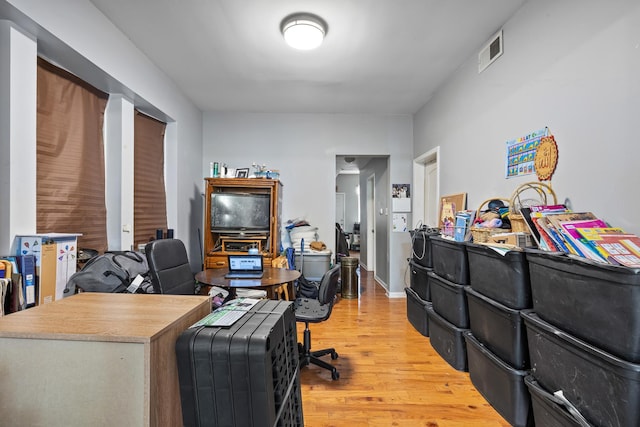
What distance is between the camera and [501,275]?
5.80 ft

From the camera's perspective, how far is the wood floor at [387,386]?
1821mm

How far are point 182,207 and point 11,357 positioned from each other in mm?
3211

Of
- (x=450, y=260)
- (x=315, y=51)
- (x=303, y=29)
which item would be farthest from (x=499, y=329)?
(x=315, y=51)

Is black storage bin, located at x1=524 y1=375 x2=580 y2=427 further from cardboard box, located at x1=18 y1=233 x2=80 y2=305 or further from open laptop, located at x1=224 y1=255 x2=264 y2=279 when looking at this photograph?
cardboard box, located at x1=18 y1=233 x2=80 y2=305

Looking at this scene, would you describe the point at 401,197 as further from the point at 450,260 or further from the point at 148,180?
the point at 148,180

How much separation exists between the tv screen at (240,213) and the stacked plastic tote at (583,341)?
2902 mm

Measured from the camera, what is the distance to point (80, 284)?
198cm

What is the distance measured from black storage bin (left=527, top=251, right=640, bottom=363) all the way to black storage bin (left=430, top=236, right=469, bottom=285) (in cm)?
71

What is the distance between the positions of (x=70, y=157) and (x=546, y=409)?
3.33 metres

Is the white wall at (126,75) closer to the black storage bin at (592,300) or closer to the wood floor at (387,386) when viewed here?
the wood floor at (387,386)

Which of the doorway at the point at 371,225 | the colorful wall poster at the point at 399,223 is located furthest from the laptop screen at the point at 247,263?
the doorway at the point at 371,225

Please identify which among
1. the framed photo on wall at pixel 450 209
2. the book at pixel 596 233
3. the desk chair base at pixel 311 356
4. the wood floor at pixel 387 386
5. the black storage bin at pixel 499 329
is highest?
the framed photo on wall at pixel 450 209

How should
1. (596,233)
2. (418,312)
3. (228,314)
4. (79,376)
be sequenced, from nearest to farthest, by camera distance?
(79,376), (228,314), (596,233), (418,312)

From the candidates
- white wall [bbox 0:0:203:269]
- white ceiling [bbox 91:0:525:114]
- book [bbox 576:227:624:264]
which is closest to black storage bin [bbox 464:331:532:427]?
book [bbox 576:227:624:264]
